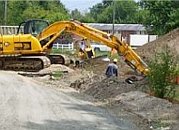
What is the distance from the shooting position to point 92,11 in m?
183

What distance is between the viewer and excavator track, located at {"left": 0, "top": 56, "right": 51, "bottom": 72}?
33.9m

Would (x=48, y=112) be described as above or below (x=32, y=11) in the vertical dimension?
below

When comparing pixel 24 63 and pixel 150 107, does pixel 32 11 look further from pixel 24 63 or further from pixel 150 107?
pixel 150 107

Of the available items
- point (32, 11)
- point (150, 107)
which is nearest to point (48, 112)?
point (150, 107)

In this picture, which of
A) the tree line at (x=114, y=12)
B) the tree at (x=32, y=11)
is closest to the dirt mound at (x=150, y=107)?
the tree line at (x=114, y=12)

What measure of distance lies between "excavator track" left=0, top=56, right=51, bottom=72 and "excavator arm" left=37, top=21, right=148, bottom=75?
1.19 meters

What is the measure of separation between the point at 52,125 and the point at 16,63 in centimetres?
2032

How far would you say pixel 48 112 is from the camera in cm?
1720

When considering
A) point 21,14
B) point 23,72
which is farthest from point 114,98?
point 21,14

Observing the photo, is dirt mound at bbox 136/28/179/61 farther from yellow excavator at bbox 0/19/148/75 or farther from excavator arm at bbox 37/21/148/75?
yellow excavator at bbox 0/19/148/75

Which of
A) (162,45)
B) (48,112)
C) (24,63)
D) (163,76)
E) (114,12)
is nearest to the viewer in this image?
(48,112)

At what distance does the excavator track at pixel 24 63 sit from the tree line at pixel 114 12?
24083mm

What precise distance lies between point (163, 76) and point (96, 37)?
11.6 meters

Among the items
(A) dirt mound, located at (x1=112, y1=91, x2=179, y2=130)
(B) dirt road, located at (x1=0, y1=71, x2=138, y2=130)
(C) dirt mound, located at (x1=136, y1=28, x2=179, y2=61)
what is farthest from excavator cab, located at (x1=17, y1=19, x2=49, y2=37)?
(A) dirt mound, located at (x1=112, y1=91, x2=179, y2=130)
